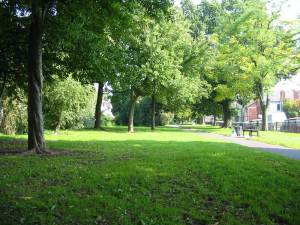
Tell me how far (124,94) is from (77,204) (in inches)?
1304

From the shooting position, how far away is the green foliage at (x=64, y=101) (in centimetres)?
2634

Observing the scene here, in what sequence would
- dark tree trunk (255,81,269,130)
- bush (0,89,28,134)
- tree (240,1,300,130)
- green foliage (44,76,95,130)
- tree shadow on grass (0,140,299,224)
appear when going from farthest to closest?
dark tree trunk (255,81,269,130) < tree (240,1,300,130) < green foliage (44,76,95,130) < bush (0,89,28,134) < tree shadow on grass (0,140,299,224)

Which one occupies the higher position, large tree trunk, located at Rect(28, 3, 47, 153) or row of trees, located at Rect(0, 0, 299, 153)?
row of trees, located at Rect(0, 0, 299, 153)

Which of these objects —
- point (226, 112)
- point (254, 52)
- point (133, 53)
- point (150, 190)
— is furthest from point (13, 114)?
point (226, 112)

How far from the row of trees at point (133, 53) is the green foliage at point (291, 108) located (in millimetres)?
29271

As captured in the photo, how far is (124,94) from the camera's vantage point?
40219mm

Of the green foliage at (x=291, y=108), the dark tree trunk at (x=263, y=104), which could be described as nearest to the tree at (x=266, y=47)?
the dark tree trunk at (x=263, y=104)

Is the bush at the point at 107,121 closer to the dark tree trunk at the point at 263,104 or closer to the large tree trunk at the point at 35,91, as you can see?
the dark tree trunk at the point at 263,104

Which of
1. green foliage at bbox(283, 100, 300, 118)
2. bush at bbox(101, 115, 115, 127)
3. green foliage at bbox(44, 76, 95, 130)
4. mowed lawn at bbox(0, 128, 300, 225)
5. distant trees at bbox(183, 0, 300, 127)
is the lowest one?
mowed lawn at bbox(0, 128, 300, 225)

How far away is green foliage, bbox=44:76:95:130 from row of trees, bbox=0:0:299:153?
78mm

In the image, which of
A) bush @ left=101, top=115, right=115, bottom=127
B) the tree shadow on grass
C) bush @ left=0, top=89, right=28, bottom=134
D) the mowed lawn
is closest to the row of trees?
bush @ left=0, top=89, right=28, bottom=134

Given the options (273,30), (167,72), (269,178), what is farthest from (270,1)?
(269,178)

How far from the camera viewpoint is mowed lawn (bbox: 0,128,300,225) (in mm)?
7055

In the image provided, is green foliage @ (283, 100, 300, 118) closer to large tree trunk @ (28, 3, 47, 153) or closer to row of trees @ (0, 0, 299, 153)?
row of trees @ (0, 0, 299, 153)
